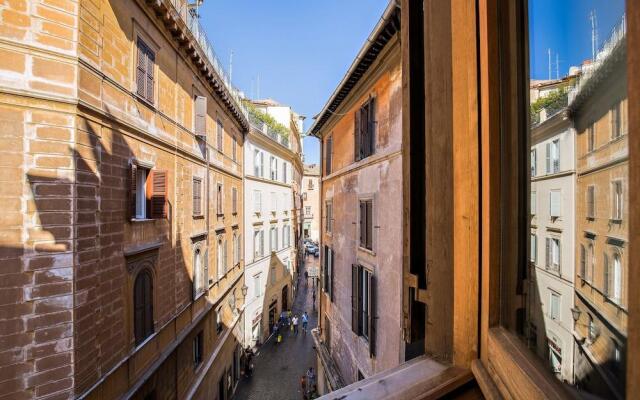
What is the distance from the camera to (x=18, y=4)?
5164mm

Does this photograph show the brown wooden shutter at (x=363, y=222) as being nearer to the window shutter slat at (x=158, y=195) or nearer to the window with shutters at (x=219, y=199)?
the window shutter slat at (x=158, y=195)

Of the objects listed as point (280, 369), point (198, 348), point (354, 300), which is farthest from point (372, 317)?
point (280, 369)

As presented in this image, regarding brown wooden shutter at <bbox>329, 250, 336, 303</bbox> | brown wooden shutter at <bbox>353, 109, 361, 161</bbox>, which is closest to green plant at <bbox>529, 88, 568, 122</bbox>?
brown wooden shutter at <bbox>353, 109, 361, 161</bbox>

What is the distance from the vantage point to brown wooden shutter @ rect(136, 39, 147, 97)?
7762mm

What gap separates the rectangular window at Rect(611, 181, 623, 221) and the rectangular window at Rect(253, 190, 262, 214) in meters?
20.0

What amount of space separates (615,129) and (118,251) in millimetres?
7835

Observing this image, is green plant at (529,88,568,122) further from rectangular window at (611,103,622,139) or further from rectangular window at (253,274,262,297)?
rectangular window at (253,274,262,297)

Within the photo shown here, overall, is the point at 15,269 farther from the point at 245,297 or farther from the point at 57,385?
the point at 245,297

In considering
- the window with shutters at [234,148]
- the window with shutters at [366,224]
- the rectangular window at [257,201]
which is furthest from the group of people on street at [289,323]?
the window with shutters at [366,224]

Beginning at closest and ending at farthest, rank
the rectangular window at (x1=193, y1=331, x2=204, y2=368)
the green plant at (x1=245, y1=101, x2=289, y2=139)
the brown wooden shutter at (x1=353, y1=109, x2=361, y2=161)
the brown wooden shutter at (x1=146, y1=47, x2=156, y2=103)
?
the brown wooden shutter at (x1=146, y1=47, x2=156, y2=103), the brown wooden shutter at (x1=353, y1=109, x2=361, y2=161), the rectangular window at (x1=193, y1=331, x2=204, y2=368), the green plant at (x1=245, y1=101, x2=289, y2=139)

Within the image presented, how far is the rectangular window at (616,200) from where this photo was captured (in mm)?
611

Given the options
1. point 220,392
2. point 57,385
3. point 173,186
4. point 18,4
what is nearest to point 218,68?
point 173,186

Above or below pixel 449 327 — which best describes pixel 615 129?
above

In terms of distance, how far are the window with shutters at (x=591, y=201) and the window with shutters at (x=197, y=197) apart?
11566mm
